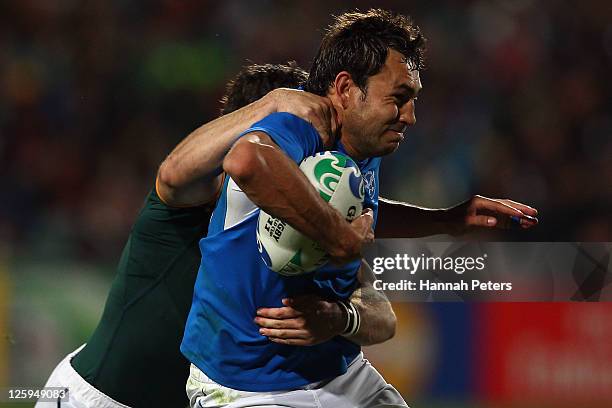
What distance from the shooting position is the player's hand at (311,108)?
208cm

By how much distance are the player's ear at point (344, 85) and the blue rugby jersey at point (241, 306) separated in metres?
0.12

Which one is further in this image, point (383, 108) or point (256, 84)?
point (256, 84)

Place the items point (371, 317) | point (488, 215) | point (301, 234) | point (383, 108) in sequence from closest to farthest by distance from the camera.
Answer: point (301, 234)
point (383, 108)
point (371, 317)
point (488, 215)

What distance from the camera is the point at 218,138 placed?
2197mm

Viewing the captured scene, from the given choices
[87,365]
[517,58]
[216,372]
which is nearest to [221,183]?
[216,372]

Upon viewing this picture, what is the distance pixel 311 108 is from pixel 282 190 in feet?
1.17

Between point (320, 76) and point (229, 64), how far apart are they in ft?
10.4

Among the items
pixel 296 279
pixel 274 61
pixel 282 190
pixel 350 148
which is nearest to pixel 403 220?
pixel 350 148

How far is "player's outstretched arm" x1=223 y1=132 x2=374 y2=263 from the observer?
1.81m

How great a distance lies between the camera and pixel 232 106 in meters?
2.92

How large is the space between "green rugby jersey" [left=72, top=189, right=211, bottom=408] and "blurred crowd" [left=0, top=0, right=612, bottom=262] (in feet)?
7.46

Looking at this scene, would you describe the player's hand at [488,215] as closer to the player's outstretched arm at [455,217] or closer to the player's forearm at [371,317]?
the player's outstretched arm at [455,217]

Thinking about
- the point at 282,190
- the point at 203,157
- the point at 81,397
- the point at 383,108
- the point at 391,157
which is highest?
the point at 391,157

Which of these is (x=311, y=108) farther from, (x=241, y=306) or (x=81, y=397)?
(x=81, y=397)
